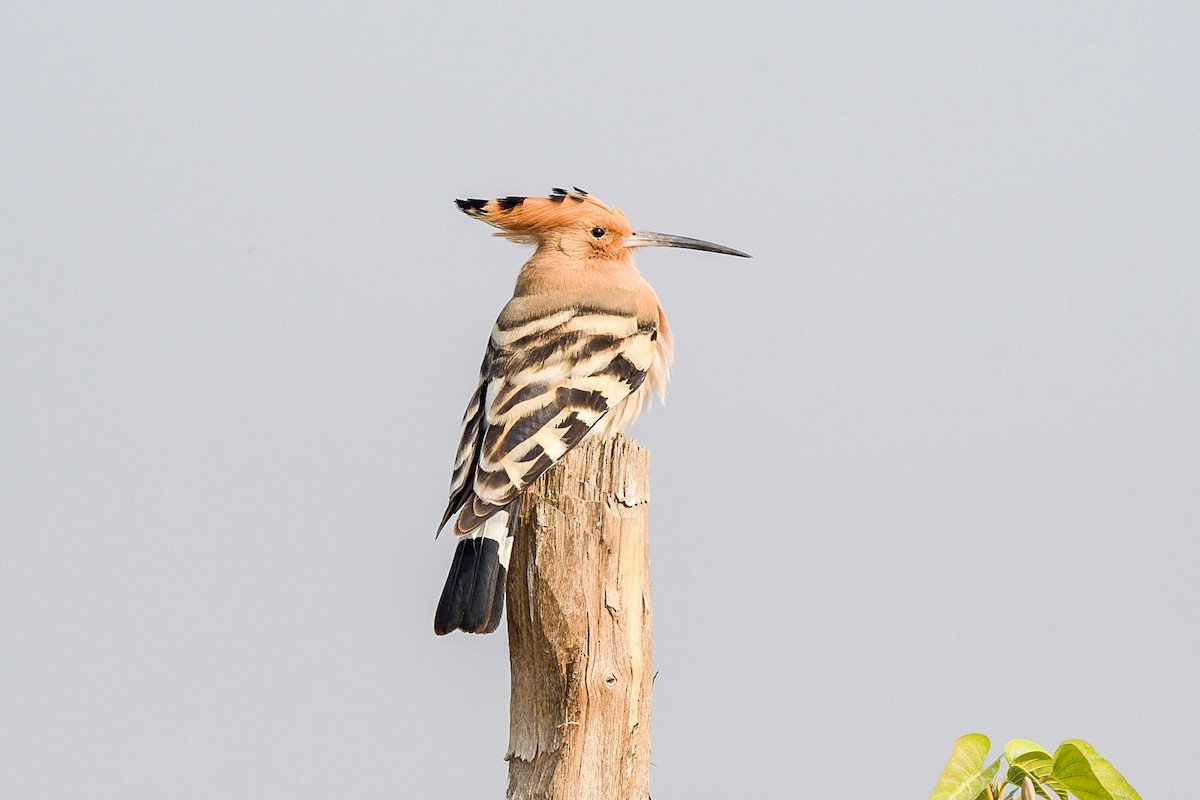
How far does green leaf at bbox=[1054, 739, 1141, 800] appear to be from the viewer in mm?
2160

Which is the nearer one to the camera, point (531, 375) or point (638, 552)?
point (638, 552)

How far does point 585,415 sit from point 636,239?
0.81m

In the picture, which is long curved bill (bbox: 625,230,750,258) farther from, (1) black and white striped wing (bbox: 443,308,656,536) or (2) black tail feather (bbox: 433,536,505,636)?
(2) black tail feather (bbox: 433,536,505,636)

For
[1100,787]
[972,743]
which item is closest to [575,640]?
[972,743]

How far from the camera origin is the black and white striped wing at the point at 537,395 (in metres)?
2.93


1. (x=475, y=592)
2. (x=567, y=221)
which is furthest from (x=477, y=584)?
(x=567, y=221)

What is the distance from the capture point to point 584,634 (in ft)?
9.07

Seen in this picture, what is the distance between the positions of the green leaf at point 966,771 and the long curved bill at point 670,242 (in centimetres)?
190

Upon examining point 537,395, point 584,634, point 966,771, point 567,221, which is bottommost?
point 966,771

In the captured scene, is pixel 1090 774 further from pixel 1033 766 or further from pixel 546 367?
pixel 546 367

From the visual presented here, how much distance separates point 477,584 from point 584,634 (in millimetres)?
261

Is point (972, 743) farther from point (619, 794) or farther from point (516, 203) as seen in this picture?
point (516, 203)

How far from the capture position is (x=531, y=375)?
326cm

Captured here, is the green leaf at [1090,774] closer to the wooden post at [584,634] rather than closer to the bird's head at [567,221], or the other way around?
the wooden post at [584,634]
